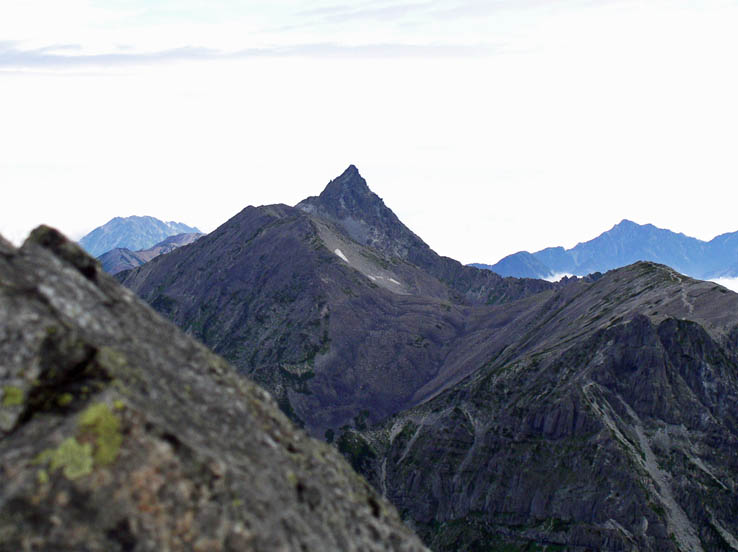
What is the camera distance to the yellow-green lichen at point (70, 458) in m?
24.9

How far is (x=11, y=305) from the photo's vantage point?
1116 inches

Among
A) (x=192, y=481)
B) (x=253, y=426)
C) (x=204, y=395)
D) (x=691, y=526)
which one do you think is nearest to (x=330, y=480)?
(x=253, y=426)

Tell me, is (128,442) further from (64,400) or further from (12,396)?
(12,396)

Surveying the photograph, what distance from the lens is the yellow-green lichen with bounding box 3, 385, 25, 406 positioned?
26531 mm

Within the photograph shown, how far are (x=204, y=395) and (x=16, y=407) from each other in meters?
8.26

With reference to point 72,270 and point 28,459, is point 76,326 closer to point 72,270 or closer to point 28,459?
point 72,270

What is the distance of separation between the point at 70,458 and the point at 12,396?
141 inches

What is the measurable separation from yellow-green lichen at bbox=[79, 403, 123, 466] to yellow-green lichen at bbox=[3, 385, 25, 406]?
8.65 ft

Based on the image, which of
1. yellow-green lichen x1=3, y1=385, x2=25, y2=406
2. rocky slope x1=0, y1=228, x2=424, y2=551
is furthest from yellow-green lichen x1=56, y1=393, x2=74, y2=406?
yellow-green lichen x1=3, y1=385, x2=25, y2=406

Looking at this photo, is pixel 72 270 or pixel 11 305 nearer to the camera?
pixel 11 305

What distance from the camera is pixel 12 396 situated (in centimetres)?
2664

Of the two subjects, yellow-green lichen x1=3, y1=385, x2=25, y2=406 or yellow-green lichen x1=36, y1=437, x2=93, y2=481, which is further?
yellow-green lichen x1=3, y1=385, x2=25, y2=406

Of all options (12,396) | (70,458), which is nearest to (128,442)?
(70,458)

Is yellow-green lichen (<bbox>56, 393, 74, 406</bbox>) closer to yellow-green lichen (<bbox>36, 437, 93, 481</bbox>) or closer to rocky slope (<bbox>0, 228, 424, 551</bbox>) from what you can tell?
rocky slope (<bbox>0, 228, 424, 551</bbox>)
